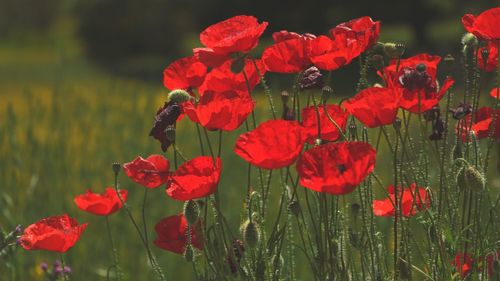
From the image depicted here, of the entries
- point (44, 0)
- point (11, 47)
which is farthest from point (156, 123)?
point (44, 0)

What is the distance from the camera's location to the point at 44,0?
1882 inches

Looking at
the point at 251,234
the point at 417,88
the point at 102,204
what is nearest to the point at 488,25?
the point at 417,88

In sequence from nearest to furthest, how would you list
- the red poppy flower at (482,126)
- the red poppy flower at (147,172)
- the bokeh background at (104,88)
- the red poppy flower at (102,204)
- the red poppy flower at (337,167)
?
A: the red poppy flower at (337,167) → the red poppy flower at (147,172) → the red poppy flower at (482,126) → the red poppy flower at (102,204) → the bokeh background at (104,88)

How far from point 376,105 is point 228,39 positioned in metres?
0.29

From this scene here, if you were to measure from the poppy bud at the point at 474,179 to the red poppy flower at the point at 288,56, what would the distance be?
33 centimetres

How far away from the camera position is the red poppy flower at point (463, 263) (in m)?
1.51

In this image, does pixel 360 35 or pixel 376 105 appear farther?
pixel 360 35

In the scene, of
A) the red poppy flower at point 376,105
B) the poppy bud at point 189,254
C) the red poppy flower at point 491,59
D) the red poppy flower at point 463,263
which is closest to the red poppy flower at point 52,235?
the poppy bud at point 189,254

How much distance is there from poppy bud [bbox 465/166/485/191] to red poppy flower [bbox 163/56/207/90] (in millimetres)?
538

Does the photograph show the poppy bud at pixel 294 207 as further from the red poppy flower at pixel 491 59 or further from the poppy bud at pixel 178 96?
the red poppy flower at pixel 491 59

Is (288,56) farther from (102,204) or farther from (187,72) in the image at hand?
(102,204)

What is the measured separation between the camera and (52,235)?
148 centimetres

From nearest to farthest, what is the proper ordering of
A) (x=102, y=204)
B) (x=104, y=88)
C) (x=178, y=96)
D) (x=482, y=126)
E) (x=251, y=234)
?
(x=251, y=234), (x=178, y=96), (x=482, y=126), (x=102, y=204), (x=104, y=88)

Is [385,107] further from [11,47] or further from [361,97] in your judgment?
[11,47]
